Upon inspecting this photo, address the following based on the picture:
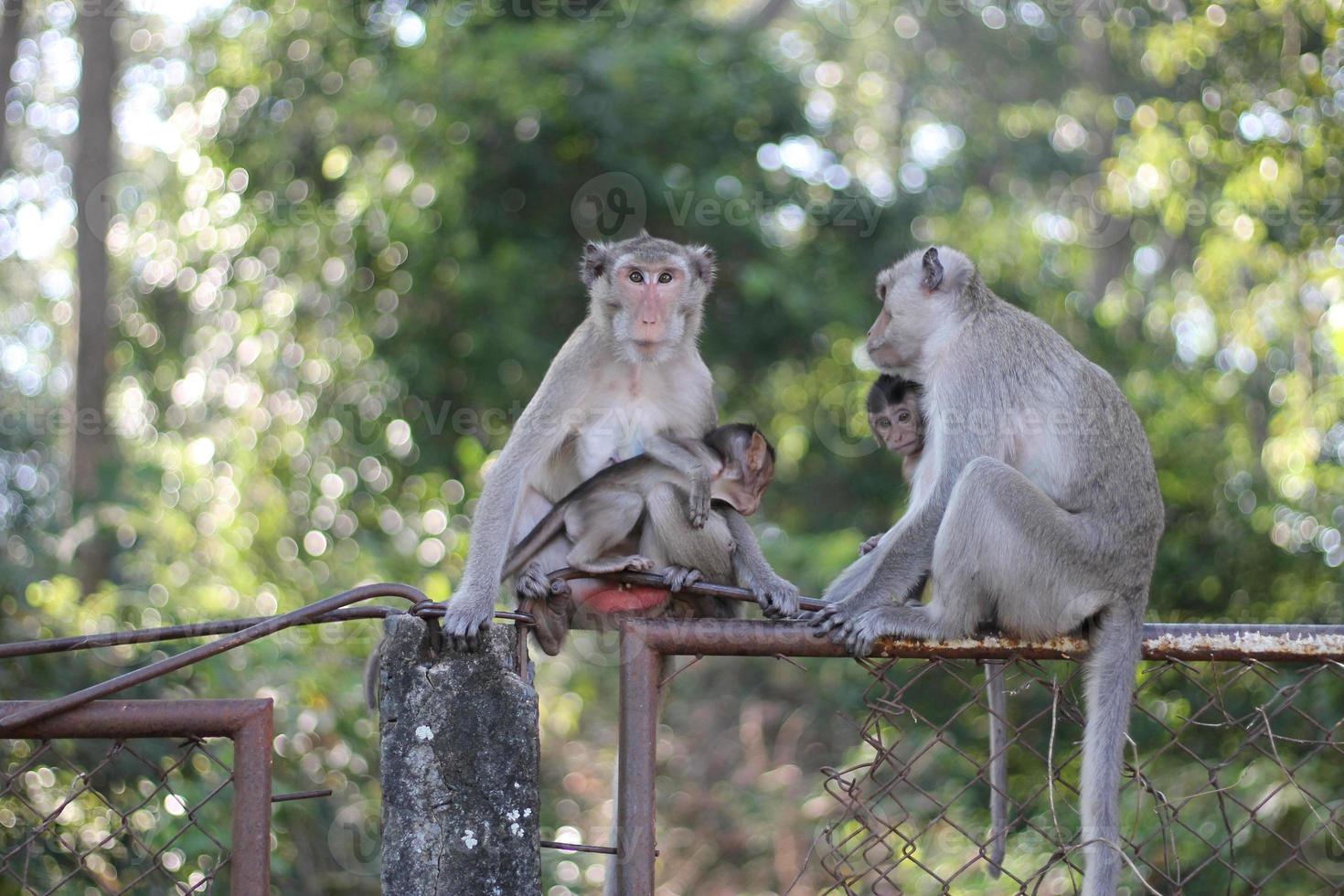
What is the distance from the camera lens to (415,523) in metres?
7.99

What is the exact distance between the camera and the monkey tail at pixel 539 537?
3.80 m

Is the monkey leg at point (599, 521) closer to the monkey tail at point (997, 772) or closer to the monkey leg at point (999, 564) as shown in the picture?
the monkey leg at point (999, 564)

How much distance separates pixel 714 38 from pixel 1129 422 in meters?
6.40

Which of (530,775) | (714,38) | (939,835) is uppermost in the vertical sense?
(714,38)

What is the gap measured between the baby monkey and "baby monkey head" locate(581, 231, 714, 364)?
607mm

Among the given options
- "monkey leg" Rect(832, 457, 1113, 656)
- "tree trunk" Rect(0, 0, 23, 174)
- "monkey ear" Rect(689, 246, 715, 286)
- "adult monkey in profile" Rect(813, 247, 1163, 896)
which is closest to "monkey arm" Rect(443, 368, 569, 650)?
"monkey ear" Rect(689, 246, 715, 286)

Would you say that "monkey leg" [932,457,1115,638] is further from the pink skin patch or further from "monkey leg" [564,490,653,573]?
"monkey leg" [564,490,653,573]

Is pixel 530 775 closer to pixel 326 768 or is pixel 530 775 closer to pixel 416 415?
pixel 326 768

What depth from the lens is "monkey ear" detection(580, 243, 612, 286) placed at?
4.21 meters

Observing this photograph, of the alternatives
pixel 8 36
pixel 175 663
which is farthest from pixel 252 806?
pixel 8 36

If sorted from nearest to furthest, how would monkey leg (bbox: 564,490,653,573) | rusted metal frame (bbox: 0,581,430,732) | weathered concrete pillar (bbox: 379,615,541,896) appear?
rusted metal frame (bbox: 0,581,430,732) → weathered concrete pillar (bbox: 379,615,541,896) → monkey leg (bbox: 564,490,653,573)

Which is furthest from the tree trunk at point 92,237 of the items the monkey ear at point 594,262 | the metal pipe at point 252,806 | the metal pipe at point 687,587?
the metal pipe at point 252,806

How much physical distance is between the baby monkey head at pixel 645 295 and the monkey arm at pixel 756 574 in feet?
1.87

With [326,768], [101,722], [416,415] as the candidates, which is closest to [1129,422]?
[101,722]
